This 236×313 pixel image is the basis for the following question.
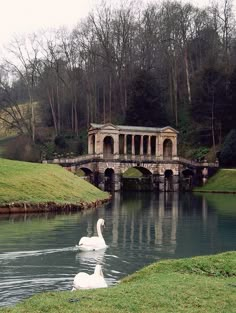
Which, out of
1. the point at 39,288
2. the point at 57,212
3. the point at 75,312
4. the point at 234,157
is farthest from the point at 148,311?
the point at 234,157

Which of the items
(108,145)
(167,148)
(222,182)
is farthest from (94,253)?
(167,148)

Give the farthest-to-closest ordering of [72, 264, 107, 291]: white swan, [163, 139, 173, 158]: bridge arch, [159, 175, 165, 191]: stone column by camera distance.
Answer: [163, 139, 173, 158]: bridge arch → [159, 175, 165, 191]: stone column → [72, 264, 107, 291]: white swan

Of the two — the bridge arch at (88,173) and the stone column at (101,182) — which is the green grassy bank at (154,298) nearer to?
the stone column at (101,182)

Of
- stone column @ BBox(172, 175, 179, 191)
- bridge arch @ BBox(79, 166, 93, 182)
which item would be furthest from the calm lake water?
Result: stone column @ BBox(172, 175, 179, 191)

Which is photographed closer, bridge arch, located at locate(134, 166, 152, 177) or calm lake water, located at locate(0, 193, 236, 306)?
calm lake water, located at locate(0, 193, 236, 306)

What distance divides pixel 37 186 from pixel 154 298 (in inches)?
1155

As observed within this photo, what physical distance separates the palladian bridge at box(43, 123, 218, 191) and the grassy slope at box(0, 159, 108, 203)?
2117 cm

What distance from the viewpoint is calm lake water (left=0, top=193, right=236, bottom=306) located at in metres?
15.3

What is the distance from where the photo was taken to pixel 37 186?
1508 inches

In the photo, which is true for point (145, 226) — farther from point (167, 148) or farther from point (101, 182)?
point (167, 148)

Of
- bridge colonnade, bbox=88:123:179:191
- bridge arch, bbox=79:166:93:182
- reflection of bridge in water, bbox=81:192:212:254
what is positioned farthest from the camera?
bridge colonnade, bbox=88:123:179:191

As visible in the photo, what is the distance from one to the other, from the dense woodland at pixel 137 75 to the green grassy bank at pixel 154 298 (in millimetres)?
64806

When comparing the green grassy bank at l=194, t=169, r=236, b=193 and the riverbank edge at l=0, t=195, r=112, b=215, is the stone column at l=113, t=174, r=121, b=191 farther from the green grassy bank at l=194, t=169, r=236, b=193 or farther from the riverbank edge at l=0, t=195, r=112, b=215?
the riverbank edge at l=0, t=195, r=112, b=215

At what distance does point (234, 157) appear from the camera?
69.8 m
